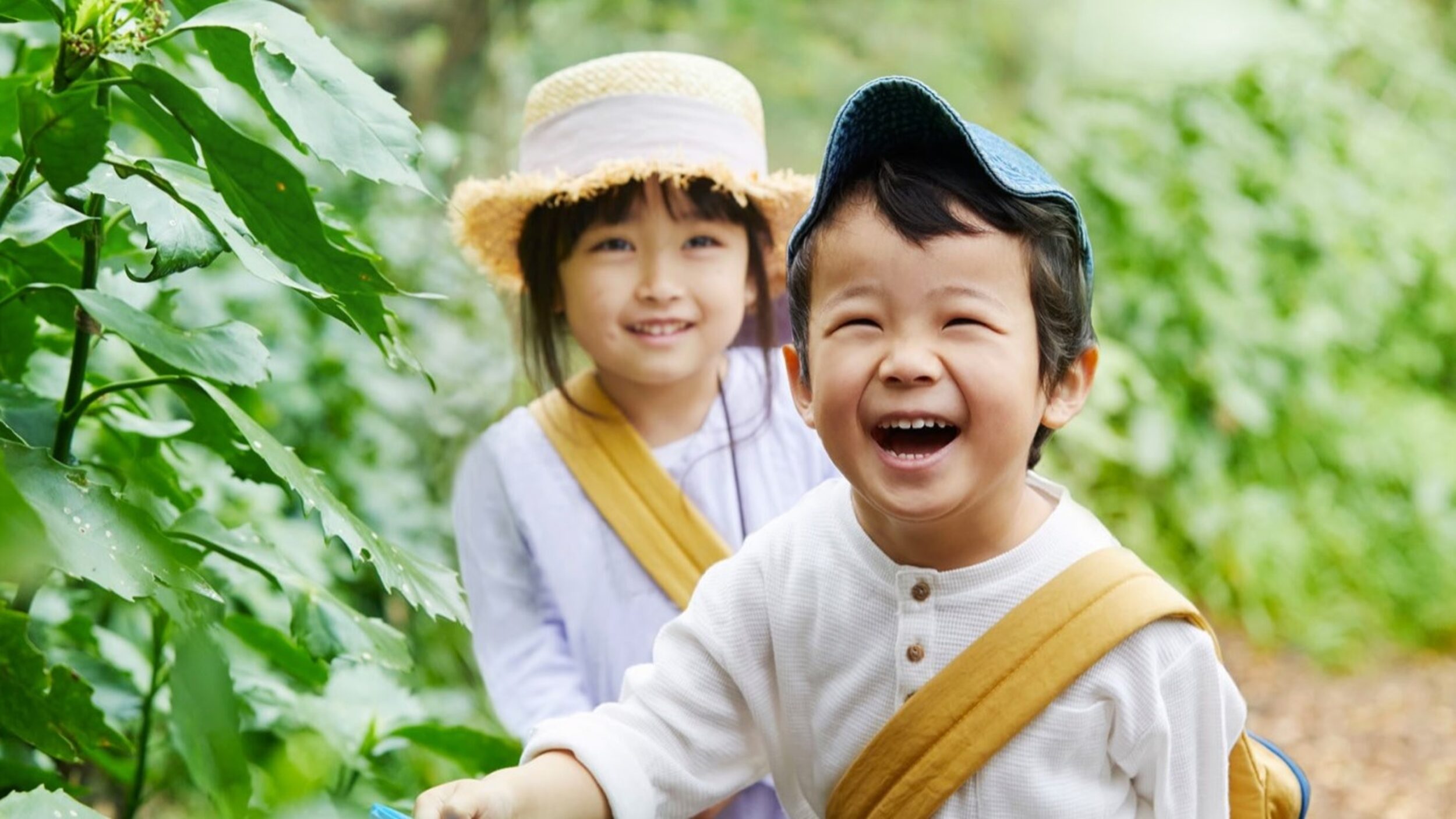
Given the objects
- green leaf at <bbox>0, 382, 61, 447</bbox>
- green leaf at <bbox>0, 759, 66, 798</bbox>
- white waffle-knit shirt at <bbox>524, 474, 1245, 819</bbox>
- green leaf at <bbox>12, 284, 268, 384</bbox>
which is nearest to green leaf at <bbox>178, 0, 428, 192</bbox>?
green leaf at <bbox>12, 284, 268, 384</bbox>

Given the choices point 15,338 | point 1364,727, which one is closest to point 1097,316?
point 1364,727

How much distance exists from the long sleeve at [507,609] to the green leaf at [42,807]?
0.85 metres

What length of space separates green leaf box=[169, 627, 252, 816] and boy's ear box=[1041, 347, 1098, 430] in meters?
0.78

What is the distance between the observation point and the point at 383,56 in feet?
16.2

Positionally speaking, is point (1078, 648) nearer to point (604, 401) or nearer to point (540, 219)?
point (604, 401)

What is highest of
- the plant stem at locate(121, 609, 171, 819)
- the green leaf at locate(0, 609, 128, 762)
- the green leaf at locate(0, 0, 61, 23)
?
the green leaf at locate(0, 0, 61, 23)

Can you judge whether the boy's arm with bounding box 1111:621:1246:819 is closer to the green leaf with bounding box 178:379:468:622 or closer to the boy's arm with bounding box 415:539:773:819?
the boy's arm with bounding box 415:539:773:819

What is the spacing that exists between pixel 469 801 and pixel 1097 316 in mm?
4364

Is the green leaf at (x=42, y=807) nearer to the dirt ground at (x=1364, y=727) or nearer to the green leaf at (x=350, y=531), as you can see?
the green leaf at (x=350, y=531)

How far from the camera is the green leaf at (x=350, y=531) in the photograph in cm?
120

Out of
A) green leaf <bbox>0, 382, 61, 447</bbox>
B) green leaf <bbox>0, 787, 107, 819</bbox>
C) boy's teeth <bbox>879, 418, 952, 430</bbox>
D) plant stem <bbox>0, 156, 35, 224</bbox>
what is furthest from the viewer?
green leaf <bbox>0, 382, 61, 447</bbox>

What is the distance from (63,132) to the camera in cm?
109

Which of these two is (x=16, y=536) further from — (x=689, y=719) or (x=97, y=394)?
(x=689, y=719)

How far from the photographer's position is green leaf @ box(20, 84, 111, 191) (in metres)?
1.08
